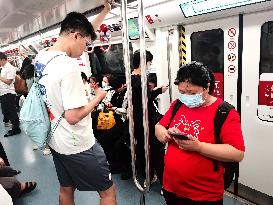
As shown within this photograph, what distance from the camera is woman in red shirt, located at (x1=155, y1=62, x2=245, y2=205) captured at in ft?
5.78

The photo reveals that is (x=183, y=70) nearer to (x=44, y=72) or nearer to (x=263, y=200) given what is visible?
(x=44, y=72)

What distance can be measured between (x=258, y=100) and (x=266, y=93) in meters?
0.15

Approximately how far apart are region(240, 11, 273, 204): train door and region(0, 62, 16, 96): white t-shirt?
572cm

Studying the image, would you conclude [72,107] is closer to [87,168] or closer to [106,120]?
[87,168]

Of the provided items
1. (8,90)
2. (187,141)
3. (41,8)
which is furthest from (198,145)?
(8,90)

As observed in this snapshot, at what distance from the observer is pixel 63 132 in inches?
89.9

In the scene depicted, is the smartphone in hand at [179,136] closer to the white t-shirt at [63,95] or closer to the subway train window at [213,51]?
the white t-shirt at [63,95]

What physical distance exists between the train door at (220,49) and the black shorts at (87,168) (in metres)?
2.16

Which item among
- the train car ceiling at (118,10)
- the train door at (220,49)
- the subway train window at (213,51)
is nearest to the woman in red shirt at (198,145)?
the train car ceiling at (118,10)

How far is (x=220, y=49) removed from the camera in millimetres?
3777

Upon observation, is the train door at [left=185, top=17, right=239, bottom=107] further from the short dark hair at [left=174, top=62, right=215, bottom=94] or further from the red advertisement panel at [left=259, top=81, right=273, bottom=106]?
the short dark hair at [left=174, top=62, right=215, bottom=94]

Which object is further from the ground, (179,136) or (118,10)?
(118,10)

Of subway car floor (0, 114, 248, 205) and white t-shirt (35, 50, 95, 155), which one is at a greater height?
white t-shirt (35, 50, 95, 155)

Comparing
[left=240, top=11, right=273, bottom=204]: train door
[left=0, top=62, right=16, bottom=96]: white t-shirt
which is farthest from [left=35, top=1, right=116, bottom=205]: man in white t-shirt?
[left=0, top=62, right=16, bottom=96]: white t-shirt
